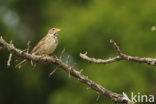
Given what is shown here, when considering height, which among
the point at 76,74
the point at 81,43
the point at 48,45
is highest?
the point at 81,43

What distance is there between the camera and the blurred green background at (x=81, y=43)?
1727cm

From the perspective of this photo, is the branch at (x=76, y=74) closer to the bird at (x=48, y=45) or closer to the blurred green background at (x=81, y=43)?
the bird at (x=48, y=45)

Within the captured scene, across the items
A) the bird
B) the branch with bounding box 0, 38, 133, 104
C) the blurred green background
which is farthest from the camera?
the blurred green background

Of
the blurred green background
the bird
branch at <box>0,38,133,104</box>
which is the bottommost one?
branch at <box>0,38,133,104</box>

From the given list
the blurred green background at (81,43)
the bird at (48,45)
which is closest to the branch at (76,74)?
the bird at (48,45)

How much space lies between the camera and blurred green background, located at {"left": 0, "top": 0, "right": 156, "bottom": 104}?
1727cm

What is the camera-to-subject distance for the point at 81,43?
18031 millimetres

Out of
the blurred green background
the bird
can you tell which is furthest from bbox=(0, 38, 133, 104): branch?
the blurred green background

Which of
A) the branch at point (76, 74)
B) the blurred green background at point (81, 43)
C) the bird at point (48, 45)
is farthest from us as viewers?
the blurred green background at point (81, 43)

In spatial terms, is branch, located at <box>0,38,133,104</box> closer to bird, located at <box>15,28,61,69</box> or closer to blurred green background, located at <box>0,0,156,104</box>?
bird, located at <box>15,28,61,69</box>

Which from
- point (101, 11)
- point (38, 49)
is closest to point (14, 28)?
point (101, 11)

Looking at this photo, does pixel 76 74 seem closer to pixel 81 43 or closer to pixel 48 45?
pixel 48 45

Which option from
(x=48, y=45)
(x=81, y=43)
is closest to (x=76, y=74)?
(x=48, y=45)

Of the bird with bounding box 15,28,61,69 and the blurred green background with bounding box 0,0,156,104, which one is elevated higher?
the blurred green background with bounding box 0,0,156,104
